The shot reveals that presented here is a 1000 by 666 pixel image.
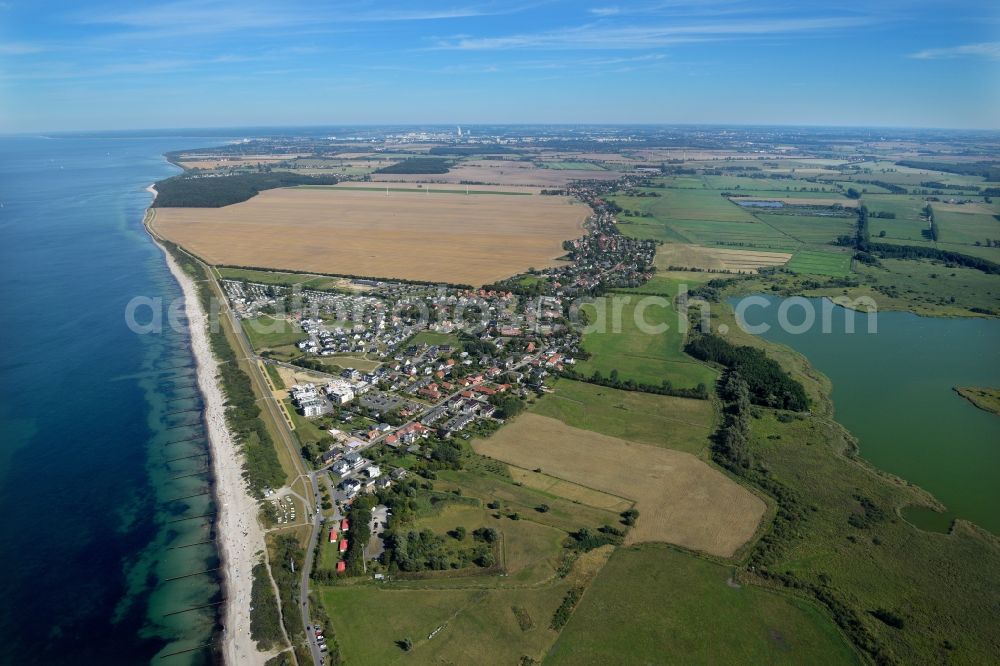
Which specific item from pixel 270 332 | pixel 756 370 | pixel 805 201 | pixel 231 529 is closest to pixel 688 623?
pixel 231 529

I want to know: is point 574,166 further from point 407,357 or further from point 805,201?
point 407,357

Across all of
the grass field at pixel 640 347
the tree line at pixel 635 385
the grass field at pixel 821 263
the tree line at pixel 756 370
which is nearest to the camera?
the tree line at pixel 756 370

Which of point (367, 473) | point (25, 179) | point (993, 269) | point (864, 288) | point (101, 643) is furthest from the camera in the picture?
point (25, 179)

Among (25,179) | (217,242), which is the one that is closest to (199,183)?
(217,242)

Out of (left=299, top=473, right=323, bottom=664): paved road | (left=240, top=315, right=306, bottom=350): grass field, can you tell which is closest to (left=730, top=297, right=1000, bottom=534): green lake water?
(left=299, top=473, right=323, bottom=664): paved road

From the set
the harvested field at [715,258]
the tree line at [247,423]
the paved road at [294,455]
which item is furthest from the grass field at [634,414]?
the harvested field at [715,258]

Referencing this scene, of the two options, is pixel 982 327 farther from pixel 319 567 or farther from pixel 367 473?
pixel 319 567

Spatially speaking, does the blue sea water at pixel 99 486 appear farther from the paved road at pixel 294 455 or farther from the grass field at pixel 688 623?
the grass field at pixel 688 623
